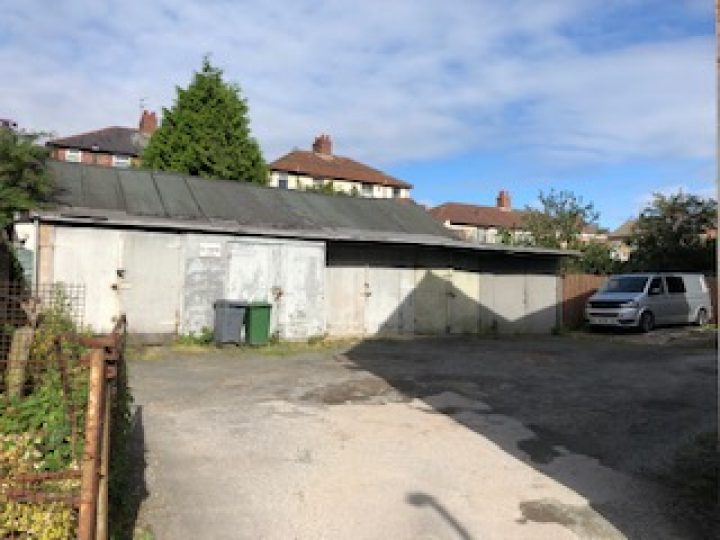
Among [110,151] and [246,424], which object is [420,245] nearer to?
[246,424]

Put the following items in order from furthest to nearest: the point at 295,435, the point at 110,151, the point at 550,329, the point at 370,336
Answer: the point at 110,151, the point at 550,329, the point at 370,336, the point at 295,435

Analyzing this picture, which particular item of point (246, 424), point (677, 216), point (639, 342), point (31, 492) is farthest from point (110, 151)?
point (31, 492)

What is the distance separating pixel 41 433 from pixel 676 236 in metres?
32.5

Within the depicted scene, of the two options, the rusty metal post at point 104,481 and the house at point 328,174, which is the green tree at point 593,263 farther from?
the rusty metal post at point 104,481

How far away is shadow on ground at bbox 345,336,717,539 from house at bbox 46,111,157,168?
41548 mm

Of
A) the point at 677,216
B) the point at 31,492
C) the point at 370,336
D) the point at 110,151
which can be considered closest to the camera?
the point at 31,492

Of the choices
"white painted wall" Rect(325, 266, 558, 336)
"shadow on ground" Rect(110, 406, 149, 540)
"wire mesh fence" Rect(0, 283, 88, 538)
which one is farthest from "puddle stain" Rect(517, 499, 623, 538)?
"white painted wall" Rect(325, 266, 558, 336)

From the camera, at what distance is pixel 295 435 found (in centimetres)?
770

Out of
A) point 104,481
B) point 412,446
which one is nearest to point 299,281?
point 412,446

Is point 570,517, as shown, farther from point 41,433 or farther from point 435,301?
point 435,301

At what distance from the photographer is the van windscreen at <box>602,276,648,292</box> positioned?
2195 cm

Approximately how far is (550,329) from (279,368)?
12.1 meters

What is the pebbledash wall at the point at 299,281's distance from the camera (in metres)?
14.2

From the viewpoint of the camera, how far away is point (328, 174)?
56.1 meters
